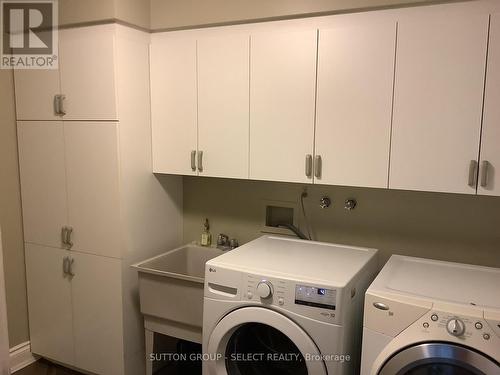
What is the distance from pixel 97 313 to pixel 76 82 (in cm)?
133

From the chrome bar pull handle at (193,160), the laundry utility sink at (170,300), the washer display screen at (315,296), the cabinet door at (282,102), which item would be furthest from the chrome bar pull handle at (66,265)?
the washer display screen at (315,296)

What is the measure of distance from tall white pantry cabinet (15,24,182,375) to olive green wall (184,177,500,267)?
0.38 m

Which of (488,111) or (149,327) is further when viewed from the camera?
(149,327)

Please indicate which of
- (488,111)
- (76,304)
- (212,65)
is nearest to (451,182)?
(488,111)

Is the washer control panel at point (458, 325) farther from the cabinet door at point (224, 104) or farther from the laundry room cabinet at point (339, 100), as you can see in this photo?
the cabinet door at point (224, 104)

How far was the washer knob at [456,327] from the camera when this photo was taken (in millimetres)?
1510

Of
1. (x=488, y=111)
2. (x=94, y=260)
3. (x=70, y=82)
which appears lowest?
(x=94, y=260)

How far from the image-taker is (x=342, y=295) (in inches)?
67.1

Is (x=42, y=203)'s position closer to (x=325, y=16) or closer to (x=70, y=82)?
(x=70, y=82)

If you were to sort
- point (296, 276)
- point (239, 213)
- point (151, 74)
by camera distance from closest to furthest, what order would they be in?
point (296, 276) → point (151, 74) → point (239, 213)

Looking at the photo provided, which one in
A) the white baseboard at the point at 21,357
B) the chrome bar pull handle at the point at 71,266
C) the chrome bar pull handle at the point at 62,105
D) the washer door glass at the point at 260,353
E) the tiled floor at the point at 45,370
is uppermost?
the chrome bar pull handle at the point at 62,105

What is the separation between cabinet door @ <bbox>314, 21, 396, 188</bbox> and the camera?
196 centimetres

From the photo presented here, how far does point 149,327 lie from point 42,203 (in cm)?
100

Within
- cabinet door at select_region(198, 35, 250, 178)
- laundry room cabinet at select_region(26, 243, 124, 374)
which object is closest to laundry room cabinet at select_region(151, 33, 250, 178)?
cabinet door at select_region(198, 35, 250, 178)
